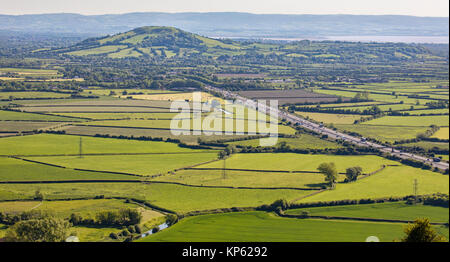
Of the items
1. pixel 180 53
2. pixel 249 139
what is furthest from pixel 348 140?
pixel 180 53

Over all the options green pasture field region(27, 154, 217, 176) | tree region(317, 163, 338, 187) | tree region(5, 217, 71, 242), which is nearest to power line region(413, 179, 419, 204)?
tree region(317, 163, 338, 187)

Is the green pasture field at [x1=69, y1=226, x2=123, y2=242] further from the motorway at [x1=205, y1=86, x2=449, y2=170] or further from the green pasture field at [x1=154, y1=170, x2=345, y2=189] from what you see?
the motorway at [x1=205, y1=86, x2=449, y2=170]

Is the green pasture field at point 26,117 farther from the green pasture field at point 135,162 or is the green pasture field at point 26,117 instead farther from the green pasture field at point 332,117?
the green pasture field at point 332,117

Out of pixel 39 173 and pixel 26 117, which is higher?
pixel 26 117

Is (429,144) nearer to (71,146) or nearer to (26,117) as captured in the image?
(71,146)

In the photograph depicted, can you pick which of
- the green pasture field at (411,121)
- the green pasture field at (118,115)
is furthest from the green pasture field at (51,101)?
the green pasture field at (411,121)

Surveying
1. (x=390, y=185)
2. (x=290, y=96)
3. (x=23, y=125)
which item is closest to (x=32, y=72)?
(x=290, y=96)
